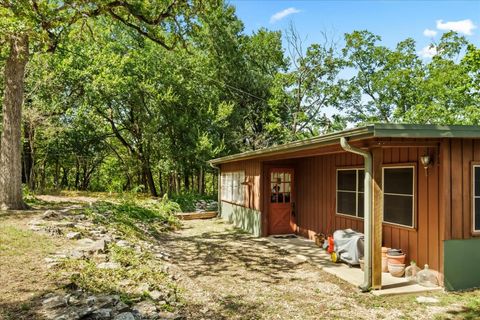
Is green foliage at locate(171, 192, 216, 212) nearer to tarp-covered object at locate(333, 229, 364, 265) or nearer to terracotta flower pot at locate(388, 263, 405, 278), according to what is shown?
tarp-covered object at locate(333, 229, 364, 265)

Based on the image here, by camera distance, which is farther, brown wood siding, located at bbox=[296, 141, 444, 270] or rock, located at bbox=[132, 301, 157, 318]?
brown wood siding, located at bbox=[296, 141, 444, 270]

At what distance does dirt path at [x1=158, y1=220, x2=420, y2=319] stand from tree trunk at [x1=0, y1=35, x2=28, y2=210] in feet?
14.7

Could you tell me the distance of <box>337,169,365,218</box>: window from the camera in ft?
22.8

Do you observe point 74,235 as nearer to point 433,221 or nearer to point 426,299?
point 426,299

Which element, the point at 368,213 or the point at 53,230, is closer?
the point at 368,213

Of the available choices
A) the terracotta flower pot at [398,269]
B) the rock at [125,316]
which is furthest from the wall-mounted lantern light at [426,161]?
the rock at [125,316]

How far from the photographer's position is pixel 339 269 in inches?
239

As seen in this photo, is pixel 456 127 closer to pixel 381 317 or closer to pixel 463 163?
pixel 463 163

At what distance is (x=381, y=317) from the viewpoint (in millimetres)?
4020

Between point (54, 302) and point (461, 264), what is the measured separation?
5.49 meters

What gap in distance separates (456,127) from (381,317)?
112 inches

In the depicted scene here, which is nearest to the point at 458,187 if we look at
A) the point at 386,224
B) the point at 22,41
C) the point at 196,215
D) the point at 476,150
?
the point at 476,150

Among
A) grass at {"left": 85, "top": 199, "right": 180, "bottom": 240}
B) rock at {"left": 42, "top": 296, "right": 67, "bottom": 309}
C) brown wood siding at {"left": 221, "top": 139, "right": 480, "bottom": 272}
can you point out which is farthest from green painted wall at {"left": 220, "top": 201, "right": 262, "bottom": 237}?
rock at {"left": 42, "top": 296, "right": 67, "bottom": 309}

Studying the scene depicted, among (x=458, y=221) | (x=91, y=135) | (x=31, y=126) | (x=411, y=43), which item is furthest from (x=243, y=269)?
(x=411, y=43)
